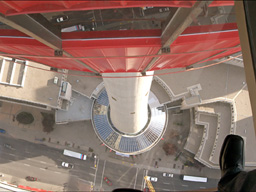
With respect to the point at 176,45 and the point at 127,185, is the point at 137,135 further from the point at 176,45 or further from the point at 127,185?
the point at 176,45

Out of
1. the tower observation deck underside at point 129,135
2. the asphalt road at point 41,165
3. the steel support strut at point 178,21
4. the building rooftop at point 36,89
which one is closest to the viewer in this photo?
the steel support strut at point 178,21

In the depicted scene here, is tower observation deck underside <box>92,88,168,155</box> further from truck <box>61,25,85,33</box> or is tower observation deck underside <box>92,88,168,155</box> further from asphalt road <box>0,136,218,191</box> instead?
truck <box>61,25,85,33</box>

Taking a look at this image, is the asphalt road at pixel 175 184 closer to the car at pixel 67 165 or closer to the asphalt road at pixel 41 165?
the asphalt road at pixel 41 165

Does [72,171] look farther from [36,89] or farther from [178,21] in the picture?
[178,21]

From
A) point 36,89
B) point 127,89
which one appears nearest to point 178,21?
point 127,89

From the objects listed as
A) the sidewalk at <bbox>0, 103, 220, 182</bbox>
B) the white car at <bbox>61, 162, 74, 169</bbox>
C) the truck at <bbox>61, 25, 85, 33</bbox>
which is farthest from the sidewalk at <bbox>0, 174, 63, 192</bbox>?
the truck at <bbox>61, 25, 85, 33</bbox>

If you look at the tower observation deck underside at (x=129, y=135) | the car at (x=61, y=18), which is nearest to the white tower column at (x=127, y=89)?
the car at (x=61, y=18)
